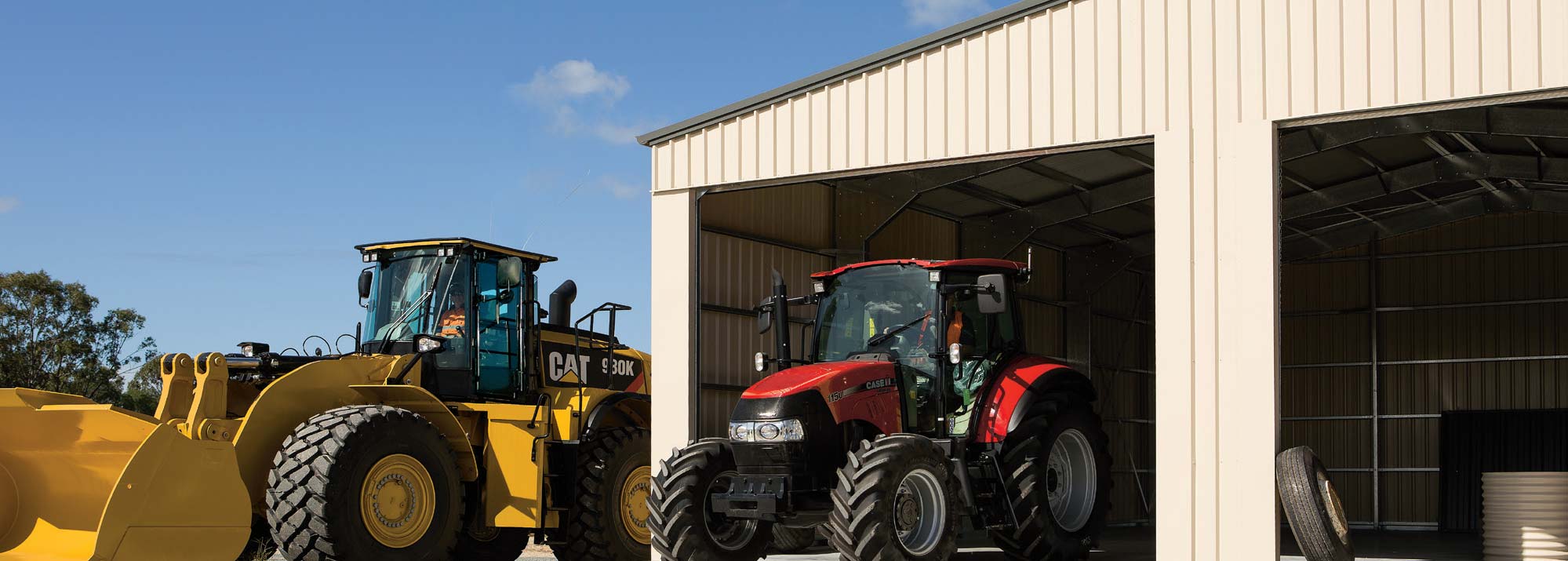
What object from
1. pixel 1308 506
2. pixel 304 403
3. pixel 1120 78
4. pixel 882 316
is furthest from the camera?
pixel 882 316

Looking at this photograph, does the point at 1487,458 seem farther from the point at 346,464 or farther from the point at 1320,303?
the point at 346,464

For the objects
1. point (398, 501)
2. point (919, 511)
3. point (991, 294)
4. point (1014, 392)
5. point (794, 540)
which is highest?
point (991, 294)

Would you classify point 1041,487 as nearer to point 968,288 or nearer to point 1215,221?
point 968,288

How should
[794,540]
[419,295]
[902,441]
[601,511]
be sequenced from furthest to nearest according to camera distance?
[794,540] < [419,295] < [601,511] < [902,441]

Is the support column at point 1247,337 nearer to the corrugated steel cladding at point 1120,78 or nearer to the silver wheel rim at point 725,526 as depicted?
the corrugated steel cladding at point 1120,78

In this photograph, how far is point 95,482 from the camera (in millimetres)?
10461

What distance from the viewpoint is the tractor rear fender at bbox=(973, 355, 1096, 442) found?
10953mm

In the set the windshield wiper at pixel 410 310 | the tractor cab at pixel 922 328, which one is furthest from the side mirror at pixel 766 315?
the windshield wiper at pixel 410 310

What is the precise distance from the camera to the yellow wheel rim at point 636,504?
12.7 m

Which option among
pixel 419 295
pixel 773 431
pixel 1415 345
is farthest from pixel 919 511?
pixel 1415 345

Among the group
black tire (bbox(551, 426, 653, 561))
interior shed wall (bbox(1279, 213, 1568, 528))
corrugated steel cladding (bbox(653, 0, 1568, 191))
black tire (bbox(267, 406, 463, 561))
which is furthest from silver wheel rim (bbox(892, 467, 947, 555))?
interior shed wall (bbox(1279, 213, 1568, 528))

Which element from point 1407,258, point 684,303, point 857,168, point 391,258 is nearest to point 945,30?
point 857,168

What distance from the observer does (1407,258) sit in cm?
2183

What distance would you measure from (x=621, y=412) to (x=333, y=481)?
145 inches
